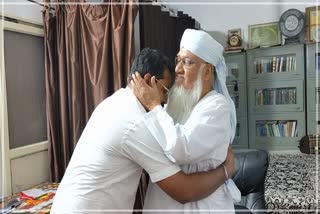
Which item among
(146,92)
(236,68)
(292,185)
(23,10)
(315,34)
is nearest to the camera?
(146,92)

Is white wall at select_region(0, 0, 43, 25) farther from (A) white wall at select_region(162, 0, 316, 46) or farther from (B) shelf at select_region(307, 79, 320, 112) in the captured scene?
(B) shelf at select_region(307, 79, 320, 112)

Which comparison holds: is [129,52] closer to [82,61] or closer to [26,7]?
[82,61]

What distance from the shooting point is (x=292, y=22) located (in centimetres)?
324

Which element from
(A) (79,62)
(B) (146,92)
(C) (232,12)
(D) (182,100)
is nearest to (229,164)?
(D) (182,100)

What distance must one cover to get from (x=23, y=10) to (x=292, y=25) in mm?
2741

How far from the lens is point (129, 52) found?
5.81 ft

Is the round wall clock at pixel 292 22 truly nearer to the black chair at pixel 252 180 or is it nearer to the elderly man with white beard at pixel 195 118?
the black chair at pixel 252 180

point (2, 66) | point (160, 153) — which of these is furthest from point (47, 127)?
point (160, 153)

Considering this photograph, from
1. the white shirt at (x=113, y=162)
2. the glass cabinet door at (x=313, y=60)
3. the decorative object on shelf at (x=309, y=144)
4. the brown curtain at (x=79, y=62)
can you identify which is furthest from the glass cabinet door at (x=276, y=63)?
the white shirt at (x=113, y=162)

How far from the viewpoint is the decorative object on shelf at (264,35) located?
3404 millimetres

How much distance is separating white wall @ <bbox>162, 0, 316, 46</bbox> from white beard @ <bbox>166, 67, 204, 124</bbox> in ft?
8.64

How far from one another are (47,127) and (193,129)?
1443 millimetres

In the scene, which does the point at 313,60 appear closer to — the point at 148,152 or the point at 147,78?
the point at 147,78

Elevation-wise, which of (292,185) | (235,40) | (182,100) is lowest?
(292,185)
